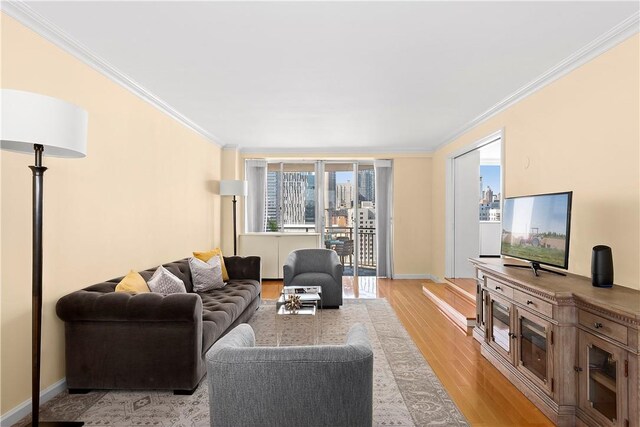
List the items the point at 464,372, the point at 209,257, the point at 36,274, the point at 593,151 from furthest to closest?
the point at 209,257 → the point at 464,372 → the point at 593,151 → the point at 36,274

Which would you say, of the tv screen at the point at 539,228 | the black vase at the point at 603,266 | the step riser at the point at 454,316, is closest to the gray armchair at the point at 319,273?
the step riser at the point at 454,316

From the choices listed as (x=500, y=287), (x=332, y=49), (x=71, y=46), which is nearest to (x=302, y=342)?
(x=500, y=287)

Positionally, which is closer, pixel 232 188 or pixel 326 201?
pixel 232 188

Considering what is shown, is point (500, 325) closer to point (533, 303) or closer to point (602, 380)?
point (533, 303)

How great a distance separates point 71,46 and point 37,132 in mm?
1369

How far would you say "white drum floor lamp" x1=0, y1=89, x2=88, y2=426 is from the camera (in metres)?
1.83

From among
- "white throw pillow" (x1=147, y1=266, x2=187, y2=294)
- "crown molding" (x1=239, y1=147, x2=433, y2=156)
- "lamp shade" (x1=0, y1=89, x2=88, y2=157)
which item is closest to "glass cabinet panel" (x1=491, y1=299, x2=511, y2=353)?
"white throw pillow" (x1=147, y1=266, x2=187, y2=294)

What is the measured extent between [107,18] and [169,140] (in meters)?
2.26

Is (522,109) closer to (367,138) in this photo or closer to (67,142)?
(367,138)

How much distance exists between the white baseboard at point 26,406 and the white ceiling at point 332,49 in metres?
2.57

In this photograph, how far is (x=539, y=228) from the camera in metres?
3.10

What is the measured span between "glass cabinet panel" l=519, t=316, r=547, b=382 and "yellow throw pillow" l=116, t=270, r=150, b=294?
3.08m

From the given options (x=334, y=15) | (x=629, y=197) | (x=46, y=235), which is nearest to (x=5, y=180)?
(x=46, y=235)

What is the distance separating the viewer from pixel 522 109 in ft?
13.2
